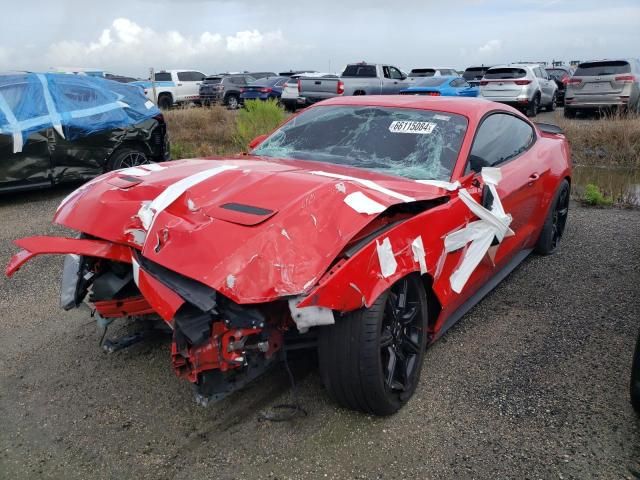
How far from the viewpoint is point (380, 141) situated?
3.84 m

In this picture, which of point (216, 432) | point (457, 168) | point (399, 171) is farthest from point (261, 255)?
point (457, 168)

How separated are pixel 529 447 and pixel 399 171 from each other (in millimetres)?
1757

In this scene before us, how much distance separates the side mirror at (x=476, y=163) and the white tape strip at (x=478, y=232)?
0.05 m

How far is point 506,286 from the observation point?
4723 millimetres

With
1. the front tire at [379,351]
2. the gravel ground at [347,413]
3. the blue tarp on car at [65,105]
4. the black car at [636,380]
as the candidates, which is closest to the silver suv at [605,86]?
the blue tarp on car at [65,105]

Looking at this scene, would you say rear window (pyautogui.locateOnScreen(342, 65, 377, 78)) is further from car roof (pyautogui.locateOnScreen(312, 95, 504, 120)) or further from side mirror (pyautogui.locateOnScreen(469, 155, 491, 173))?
side mirror (pyautogui.locateOnScreen(469, 155, 491, 173))

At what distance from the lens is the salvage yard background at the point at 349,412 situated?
8.52ft

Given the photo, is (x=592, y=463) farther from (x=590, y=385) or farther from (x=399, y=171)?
(x=399, y=171)

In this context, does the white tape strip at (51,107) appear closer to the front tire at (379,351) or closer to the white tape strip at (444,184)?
the white tape strip at (444,184)

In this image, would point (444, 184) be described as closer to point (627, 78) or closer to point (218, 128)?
point (218, 128)

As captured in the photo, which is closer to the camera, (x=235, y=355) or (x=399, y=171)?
(x=235, y=355)

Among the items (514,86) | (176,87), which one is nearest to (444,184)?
(514,86)

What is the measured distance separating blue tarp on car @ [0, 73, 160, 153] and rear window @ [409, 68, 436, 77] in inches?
626

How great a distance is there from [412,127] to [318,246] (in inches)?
68.6
